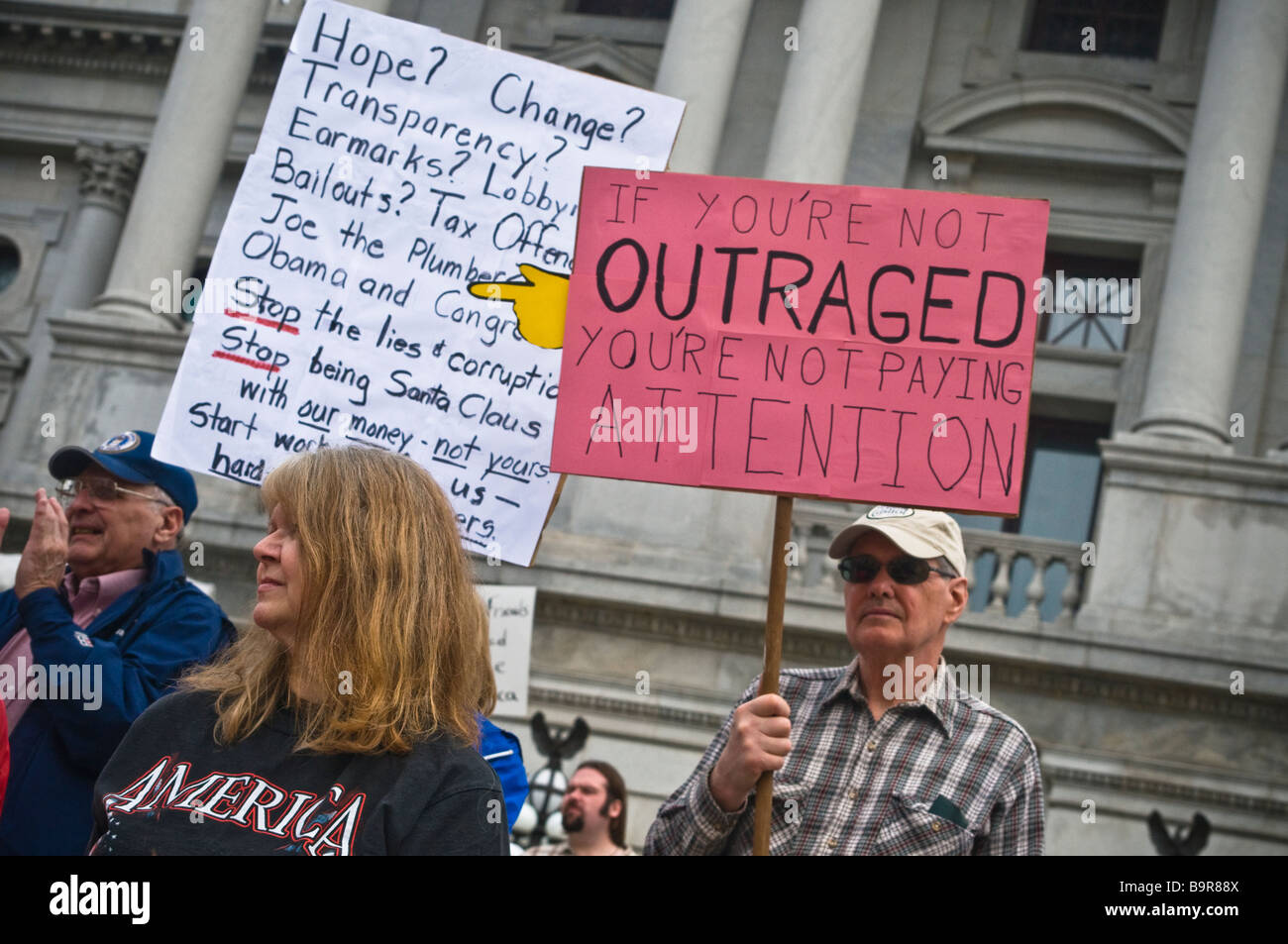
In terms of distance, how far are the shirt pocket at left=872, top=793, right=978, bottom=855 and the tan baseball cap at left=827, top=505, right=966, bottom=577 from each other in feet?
2.08

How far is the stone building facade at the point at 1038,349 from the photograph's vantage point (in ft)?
39.3

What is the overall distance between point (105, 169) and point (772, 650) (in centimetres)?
1779

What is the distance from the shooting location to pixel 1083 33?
57.5ft

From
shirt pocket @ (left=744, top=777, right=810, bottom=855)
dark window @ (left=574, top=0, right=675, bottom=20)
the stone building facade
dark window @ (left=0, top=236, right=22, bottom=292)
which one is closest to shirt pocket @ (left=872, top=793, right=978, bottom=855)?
shirt pocket @ (left=744, top=777, right=810, bottom=855)


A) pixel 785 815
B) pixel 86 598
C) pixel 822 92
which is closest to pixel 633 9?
pixel 822 92

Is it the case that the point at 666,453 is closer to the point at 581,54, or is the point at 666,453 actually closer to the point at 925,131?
the point at 925,131

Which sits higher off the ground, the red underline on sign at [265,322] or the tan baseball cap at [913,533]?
the red underline on sign at [265,322]

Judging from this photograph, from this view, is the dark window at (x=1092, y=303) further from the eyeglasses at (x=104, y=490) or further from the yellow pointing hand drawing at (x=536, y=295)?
the eyeglasses at (x=104, y=490)

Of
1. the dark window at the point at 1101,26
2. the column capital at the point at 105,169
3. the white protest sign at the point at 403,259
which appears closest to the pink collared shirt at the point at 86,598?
the white protest sign at the point at 403,259

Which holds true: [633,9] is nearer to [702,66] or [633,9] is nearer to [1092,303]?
[702,66]

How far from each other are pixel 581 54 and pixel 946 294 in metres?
15.0

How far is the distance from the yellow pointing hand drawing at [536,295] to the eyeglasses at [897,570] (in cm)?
190

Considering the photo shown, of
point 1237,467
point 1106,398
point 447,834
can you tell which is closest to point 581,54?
point 1106,398

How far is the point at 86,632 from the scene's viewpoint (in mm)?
4258
